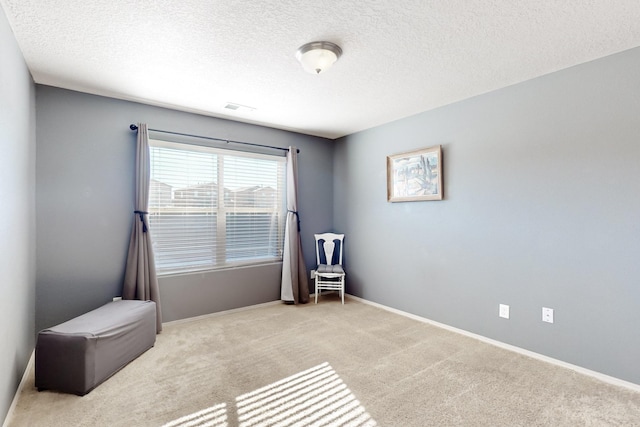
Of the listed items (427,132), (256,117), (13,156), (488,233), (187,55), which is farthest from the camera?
(256,117)

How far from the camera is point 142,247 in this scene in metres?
3.21

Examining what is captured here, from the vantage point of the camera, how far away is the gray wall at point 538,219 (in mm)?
2289

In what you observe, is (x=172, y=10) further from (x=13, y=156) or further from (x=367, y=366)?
(x=367, y=366)

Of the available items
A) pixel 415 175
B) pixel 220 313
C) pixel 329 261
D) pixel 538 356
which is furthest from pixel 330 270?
pixel 538 356

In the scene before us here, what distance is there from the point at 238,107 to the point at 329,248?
7.58 ft

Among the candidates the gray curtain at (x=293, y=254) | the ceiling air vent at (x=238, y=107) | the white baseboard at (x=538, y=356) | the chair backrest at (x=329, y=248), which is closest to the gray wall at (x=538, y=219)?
the white baseboard at (x=538, y=356)

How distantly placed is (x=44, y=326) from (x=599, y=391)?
450 cm

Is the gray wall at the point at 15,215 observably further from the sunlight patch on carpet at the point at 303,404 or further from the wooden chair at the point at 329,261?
the wooden chair at the point at 329,261

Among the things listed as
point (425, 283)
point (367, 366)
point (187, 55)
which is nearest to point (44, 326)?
point (187, 55)

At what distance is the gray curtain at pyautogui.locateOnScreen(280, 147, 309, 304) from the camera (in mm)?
4258

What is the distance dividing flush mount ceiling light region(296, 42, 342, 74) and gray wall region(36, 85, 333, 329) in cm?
195

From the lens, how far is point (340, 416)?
1908mm

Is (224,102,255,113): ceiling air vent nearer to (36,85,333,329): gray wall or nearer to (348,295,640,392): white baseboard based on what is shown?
(36,85,333,329): gray wall

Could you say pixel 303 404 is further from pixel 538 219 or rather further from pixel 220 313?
pixel 538 219
